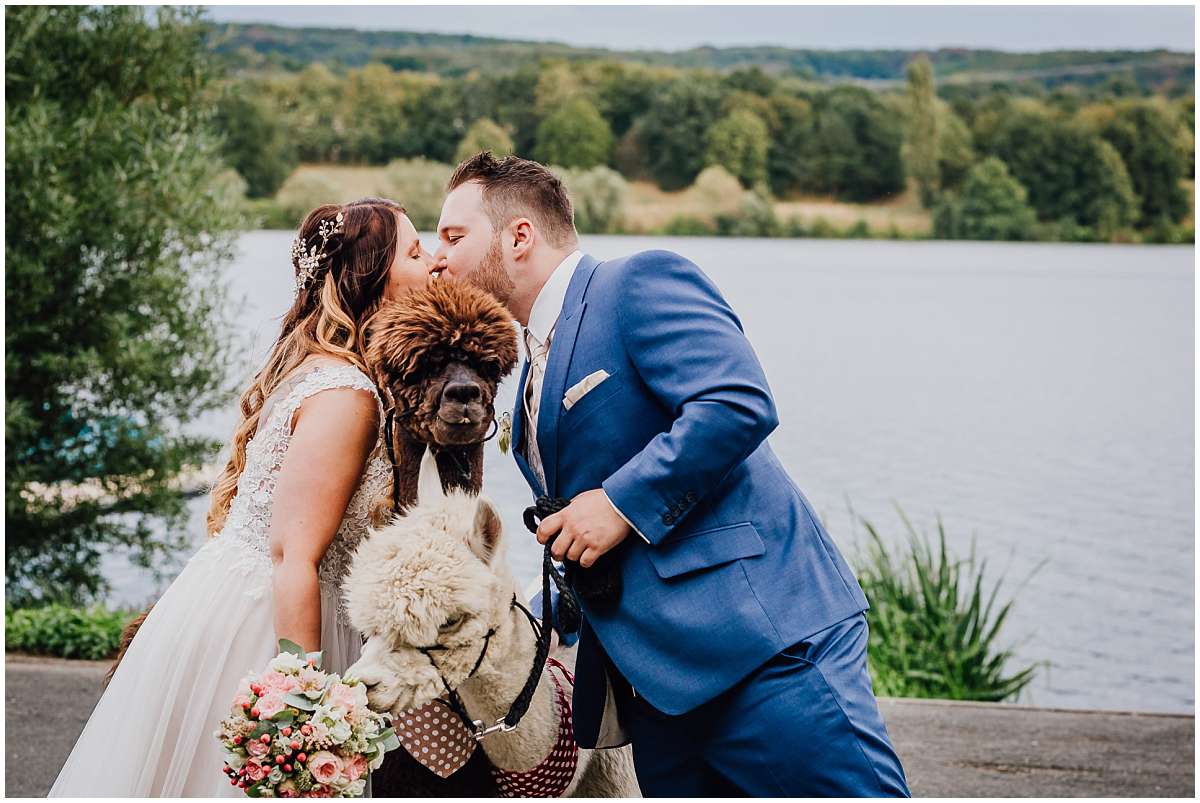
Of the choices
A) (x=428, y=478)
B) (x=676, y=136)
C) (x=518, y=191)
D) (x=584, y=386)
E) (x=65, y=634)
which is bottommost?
(x=65, y=634)

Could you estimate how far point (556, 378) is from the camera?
2691 mm

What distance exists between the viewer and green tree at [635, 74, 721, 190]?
84.0ft

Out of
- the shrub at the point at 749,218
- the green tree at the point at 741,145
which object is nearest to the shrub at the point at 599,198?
the green tree at the point at 741,145

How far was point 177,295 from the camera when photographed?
31.7 feet

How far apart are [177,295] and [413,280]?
23.9 feet

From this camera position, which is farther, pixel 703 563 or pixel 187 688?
pixel 187 688

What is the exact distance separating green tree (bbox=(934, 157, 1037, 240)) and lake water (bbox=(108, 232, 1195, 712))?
2223 millimetres

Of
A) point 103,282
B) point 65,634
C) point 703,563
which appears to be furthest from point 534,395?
point 103,282

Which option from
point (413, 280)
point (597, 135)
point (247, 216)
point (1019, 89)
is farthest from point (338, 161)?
point (1019, 89)

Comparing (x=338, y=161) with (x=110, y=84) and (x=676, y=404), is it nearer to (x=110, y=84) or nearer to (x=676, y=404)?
(x=110, y=84)

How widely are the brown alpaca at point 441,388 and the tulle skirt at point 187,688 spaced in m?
0.50

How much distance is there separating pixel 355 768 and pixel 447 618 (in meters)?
0.33

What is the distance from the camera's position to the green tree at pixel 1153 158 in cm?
2942

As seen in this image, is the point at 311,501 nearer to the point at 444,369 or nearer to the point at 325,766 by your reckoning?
the point at 444,369
